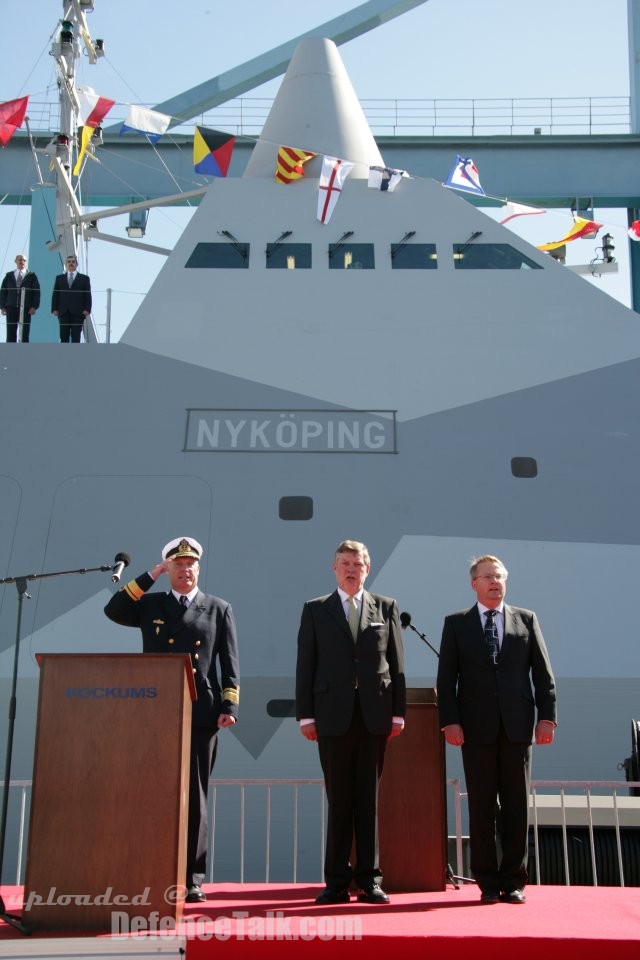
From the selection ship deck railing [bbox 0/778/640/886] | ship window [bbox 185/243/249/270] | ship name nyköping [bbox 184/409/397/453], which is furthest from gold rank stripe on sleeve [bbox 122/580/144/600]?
ship window [bbox 185/243/249/270]

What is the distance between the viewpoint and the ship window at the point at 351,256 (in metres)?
9.97

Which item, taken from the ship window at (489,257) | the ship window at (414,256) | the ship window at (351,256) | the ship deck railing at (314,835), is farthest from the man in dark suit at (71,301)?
the ship deck railing at (314,835)

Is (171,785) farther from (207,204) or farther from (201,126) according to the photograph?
(201,126)

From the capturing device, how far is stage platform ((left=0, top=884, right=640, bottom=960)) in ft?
11.1

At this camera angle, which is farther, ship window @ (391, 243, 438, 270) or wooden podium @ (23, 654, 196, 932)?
ship window @ (391, 243, 438, 270)

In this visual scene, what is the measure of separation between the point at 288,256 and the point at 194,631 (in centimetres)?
595

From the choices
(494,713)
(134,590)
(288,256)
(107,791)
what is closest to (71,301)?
(288,256)

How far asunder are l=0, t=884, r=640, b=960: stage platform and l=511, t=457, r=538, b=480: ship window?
190 inches

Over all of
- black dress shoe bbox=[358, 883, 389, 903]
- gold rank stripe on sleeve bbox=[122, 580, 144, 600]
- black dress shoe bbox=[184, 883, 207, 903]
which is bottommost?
black dress shoe bbox=[184, 883, 207, 903]

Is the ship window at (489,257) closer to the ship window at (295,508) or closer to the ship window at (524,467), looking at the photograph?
the ship window at (524,467)

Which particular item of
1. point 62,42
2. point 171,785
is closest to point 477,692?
point 171,785

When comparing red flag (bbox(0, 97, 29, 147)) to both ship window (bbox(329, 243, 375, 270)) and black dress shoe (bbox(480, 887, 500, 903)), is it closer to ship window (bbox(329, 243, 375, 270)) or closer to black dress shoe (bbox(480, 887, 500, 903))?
ship window (bbox(329, 243, 375, 270))

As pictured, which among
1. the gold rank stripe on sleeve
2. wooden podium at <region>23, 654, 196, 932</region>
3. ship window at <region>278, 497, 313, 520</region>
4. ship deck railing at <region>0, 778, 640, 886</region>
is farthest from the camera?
ship window at <region>278, 497, 313, 520</region>

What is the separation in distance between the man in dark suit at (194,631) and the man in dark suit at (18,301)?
6036 mm
